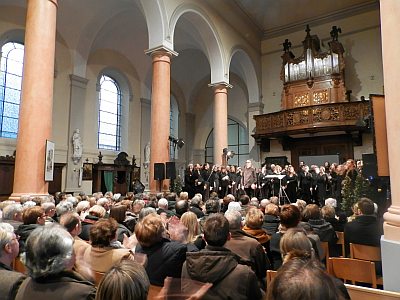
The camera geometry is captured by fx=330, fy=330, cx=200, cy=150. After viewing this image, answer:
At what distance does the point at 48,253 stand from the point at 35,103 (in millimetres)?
5273

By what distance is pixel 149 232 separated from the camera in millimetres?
2498

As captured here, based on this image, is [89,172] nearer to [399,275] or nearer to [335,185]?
[335,185]

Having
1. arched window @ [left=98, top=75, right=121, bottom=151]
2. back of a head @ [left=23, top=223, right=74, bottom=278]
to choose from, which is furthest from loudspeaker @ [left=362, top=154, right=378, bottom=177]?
arched window @ [left=98, top=75, right=121, bottom=151]

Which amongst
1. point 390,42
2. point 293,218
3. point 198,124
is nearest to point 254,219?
point 293,218

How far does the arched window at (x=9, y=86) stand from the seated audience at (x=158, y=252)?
10.8m

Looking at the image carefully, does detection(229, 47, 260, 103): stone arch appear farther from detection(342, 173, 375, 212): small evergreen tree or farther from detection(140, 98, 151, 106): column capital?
detection(342, 173, 375, 212): small evergreen tree

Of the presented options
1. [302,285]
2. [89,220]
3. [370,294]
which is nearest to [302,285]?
[302,285]

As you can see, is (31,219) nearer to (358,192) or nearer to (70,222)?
(70,222)

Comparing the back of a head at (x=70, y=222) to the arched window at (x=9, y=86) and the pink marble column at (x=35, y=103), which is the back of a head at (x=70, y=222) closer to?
the pink marble column at (x=35, y=103)

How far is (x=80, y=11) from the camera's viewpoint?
41.6 feet

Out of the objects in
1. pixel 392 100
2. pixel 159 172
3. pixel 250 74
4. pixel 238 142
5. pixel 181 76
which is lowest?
pixel 159 172

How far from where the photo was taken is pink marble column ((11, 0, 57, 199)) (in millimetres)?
6000

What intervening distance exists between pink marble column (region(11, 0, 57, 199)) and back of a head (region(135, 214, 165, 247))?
430 centimetres

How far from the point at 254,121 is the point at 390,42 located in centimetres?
1414
